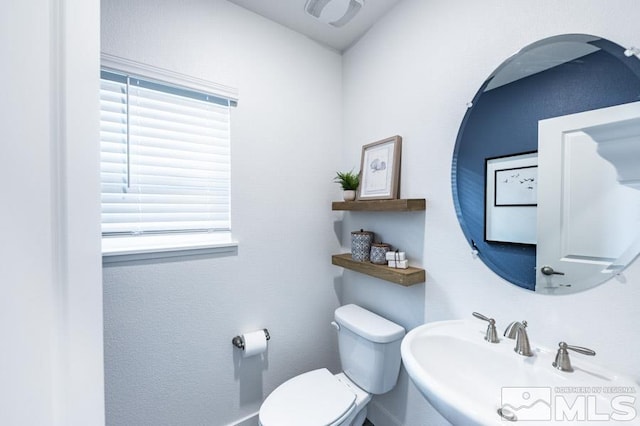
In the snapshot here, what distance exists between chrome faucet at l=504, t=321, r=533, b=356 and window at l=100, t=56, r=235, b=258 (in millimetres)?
1308

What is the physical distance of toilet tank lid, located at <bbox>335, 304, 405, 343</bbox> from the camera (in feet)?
4.16

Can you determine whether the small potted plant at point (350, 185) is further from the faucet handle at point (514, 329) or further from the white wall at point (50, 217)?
the white wall at point (50, 217)

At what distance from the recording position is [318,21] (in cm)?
149

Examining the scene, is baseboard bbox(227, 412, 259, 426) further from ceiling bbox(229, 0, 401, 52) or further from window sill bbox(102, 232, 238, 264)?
ceiling bbox(229, 0, 401, 52)

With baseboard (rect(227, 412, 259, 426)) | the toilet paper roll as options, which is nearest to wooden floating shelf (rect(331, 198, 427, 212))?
the toilet paper roll

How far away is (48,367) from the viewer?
0.46 metres

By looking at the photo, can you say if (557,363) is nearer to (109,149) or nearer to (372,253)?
(372,253)

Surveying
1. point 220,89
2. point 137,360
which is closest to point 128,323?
point 137,360

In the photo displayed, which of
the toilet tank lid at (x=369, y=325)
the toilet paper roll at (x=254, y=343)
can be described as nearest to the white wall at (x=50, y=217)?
the toilet paper roll at (x=254, y=343)

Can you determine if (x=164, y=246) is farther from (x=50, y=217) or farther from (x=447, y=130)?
(x=447, y=130)

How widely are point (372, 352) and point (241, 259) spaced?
0.83 metres

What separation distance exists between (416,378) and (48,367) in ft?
2.79

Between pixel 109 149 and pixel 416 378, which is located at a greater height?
pixel 109 149

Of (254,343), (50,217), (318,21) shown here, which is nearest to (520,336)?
(254,343)
